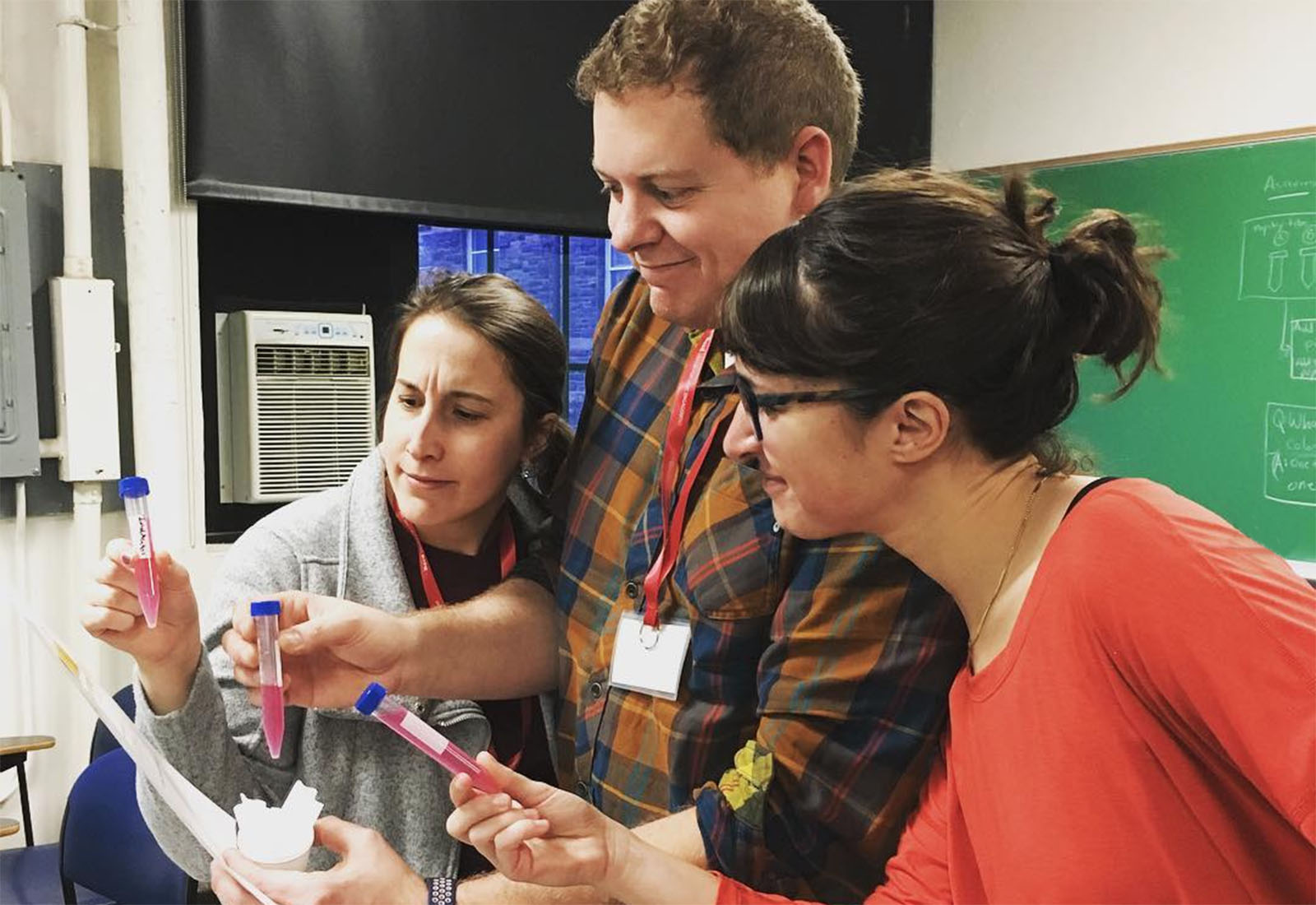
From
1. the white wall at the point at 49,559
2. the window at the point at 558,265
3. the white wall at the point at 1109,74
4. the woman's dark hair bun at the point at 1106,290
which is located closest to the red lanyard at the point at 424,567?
the woman's dark hair bun at the point at 1106,290

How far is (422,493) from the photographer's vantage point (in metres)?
1.39

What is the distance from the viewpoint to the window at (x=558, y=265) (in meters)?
3.52

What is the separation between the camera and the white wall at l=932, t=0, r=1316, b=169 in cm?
288

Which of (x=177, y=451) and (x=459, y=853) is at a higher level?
(x=177, y=451)

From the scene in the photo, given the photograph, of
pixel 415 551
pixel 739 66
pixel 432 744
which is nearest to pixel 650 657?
pixel 432 744

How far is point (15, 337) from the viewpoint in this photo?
2.59 m

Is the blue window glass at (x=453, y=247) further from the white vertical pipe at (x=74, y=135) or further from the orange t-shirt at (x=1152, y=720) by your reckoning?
the orange t-shirt at (x=1152, y=720)

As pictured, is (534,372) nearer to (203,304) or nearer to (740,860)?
(740,860)

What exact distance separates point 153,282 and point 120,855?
139 cm

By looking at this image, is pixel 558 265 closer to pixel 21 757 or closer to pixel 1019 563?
pixel 21 757

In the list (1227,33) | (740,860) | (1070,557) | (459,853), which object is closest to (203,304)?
(459,853)

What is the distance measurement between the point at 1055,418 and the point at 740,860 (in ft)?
1.73

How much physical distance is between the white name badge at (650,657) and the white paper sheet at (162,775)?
42cm

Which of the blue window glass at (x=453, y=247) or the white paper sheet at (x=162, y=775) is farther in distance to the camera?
the blue window glass at (x=453, y=247)
